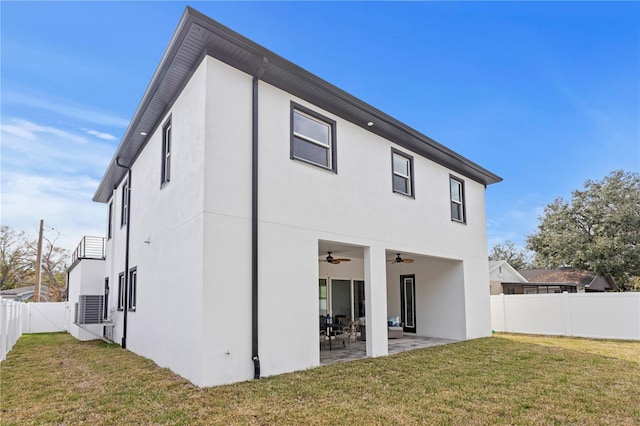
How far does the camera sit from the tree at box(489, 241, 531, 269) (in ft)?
161

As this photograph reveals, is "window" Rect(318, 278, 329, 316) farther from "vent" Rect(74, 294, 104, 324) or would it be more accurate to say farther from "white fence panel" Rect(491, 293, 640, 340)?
"vent" Rect(74, 294, 104, 324)

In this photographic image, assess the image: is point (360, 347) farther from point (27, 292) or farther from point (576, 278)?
point (27, 292)

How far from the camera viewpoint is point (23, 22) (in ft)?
32.3

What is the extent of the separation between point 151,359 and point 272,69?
6.55m

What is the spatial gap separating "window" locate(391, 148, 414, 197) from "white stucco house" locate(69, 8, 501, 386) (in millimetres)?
46

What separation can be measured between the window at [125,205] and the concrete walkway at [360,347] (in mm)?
7251

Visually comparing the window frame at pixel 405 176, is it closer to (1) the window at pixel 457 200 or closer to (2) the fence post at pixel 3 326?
(1) the window at pixel 457 200

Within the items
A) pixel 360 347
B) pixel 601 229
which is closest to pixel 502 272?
pixel 601 229

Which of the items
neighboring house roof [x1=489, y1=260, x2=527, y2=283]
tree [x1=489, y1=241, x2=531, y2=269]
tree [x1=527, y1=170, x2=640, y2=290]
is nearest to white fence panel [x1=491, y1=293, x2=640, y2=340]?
neighboring house roof [x1=489, y1=260, x2=527, y2=283]

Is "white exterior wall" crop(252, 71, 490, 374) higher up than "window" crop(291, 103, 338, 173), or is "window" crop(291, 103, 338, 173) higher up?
"window" crop(291, 103, 338, 173)

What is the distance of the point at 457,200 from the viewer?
42.7 ft

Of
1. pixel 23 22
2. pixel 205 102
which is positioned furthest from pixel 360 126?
pixel 23 22

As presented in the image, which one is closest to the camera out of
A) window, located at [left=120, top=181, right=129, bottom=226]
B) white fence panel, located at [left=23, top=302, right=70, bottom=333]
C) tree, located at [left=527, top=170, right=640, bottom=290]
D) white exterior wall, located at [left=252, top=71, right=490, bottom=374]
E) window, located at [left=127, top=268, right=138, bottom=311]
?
white exterior wall, located at [left=252, top=71, right=490, bottom=374]

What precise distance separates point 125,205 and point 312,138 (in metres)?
7.66
